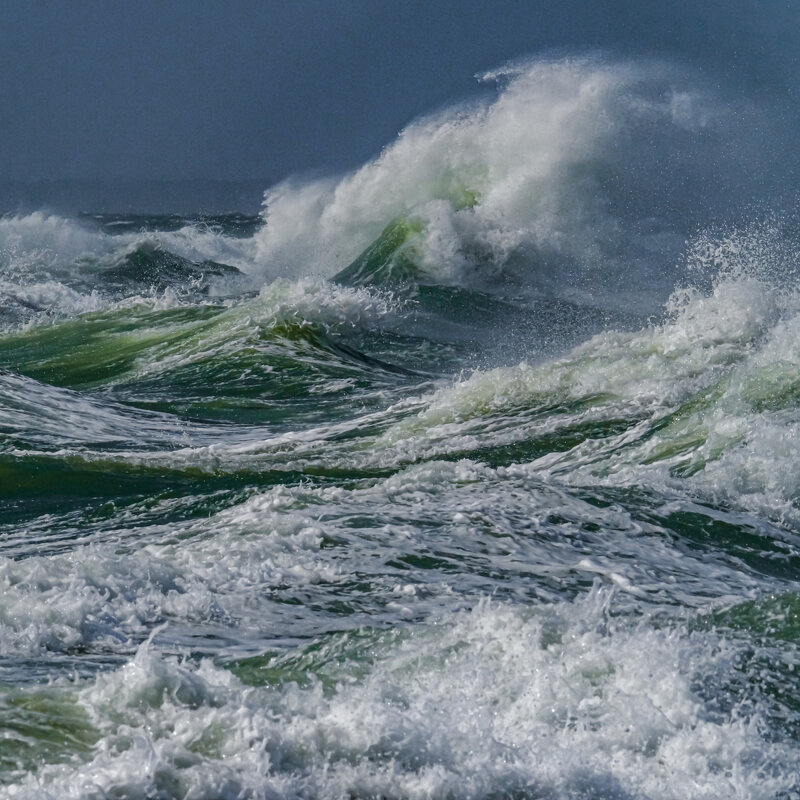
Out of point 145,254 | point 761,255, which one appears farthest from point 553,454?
point 145,254

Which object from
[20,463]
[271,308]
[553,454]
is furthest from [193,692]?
[271,308]

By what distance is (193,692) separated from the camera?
149 inches

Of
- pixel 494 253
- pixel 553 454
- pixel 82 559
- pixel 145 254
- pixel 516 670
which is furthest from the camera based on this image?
pixel 145 254

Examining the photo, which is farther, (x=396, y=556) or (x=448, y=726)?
(x=396, y=556)

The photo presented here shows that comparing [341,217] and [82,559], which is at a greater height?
[341,217]

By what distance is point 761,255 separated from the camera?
1756 cm

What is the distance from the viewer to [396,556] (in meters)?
6.32

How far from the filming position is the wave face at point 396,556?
145 inches

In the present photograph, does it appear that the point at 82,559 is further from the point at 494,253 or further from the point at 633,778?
the point at 494,253

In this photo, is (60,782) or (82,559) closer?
(60,782)

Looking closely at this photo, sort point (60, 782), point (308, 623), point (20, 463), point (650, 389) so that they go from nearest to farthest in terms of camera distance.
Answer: point (60, 782) → point (308, 623) → point (20, 463) → point (650, 389)

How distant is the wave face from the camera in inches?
145

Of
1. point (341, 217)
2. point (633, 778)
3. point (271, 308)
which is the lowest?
point (633, 778)

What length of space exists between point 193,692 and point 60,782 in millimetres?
558
